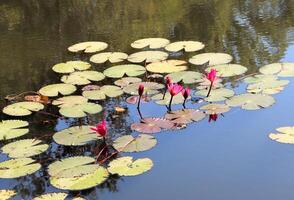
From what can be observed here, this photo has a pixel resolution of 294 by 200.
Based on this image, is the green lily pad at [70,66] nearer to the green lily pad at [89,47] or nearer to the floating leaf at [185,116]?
the green lily pad at [89,47]

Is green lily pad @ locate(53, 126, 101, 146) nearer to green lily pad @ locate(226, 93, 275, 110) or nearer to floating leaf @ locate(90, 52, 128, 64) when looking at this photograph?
green lily pad @ locate(226, 93, 275, 110)

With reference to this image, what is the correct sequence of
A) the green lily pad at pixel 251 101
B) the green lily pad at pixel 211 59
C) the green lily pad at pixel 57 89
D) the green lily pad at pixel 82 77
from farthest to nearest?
the green lily pad at pixel 211 59 → the green lily pad at pixel 82 77 → the green lily pad at pixel 57 89 → the green lily pad at pixel 251 101

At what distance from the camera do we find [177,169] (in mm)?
2795

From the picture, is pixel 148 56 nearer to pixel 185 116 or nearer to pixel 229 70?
pixel 229 70

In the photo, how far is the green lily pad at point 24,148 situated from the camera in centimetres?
302

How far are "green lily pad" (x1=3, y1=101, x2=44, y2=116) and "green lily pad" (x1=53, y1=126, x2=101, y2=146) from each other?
0.44 m

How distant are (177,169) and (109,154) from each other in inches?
16.9

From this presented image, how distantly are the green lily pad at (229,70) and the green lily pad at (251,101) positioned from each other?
0.42 metres

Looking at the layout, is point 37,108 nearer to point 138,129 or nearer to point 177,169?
point 138,129

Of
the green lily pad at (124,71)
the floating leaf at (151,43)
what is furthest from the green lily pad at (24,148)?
the floating leaf at (151,43)

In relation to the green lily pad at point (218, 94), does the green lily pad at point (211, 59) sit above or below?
above

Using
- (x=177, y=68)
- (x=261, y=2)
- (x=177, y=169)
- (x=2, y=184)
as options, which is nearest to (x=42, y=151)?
(x=2, y=184)

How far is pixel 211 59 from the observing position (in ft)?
13.8

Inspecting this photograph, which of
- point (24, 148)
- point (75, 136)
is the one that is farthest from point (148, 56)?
point (24, 148)
